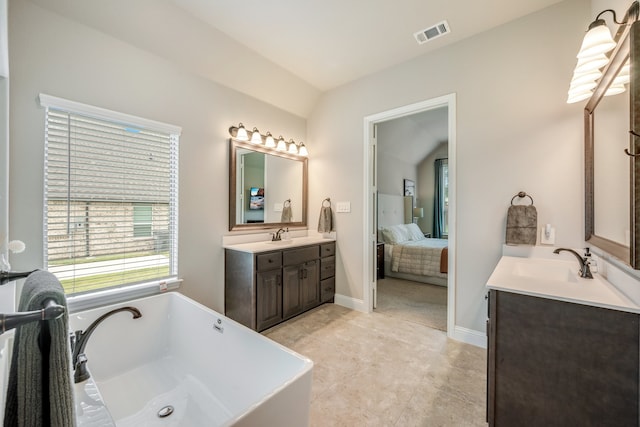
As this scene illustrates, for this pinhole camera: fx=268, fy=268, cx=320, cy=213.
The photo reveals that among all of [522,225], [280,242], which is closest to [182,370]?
[280,242]

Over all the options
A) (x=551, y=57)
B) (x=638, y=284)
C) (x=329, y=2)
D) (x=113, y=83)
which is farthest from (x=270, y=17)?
(x=638, y=284)

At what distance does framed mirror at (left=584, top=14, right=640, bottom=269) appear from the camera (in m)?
1.07

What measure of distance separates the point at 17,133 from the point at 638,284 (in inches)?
134

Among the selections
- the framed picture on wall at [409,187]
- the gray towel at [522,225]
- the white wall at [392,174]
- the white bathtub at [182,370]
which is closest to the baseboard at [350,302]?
the gray towel at [522,225]

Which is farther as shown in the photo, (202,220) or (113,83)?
(202,220)

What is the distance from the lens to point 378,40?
2543 mm

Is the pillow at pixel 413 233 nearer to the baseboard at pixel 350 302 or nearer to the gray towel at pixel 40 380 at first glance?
the baseboard at pixel 350 302

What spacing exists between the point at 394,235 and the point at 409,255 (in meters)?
0.50

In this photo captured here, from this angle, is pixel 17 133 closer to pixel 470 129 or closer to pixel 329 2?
pixel 329 2

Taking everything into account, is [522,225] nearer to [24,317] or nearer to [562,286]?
[562,286]

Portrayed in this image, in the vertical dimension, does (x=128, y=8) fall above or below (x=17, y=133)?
above

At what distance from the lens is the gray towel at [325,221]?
3.46 metres

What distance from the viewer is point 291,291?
292cm

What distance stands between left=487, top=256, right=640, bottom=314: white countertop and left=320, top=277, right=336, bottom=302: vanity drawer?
6.45 feet
